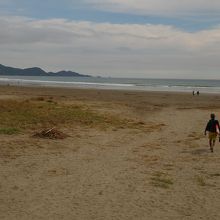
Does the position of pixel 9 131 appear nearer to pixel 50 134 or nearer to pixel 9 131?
pixel 9 131

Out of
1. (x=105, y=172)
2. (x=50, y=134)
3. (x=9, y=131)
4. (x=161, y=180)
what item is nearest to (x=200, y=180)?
(x=161, y=180)

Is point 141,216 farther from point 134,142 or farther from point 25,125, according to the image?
point 25,125

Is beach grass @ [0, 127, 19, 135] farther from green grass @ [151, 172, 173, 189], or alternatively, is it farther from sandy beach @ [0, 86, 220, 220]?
green grass @ [151, 172, 173, 189]

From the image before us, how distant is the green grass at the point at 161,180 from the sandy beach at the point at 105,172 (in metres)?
0.03

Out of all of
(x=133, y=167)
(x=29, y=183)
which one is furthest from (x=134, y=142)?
(x=29, y=183)

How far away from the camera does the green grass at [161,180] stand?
1271 centimetres

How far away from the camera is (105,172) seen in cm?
1423

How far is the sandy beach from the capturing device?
10.5 metres

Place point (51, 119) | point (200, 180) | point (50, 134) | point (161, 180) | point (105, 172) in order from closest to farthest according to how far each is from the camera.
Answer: point (161, 180), point (200, 180), point (105, 172), point (50, 134), point (51, 119)

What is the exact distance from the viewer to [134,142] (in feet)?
66.8

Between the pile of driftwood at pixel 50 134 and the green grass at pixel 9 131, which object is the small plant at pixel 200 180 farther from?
the green grass at pixel 9 131

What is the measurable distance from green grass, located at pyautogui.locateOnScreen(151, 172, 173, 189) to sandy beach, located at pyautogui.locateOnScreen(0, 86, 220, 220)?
3 cm

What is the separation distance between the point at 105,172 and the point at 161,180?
1837 millimetres

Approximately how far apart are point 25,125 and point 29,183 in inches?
404
